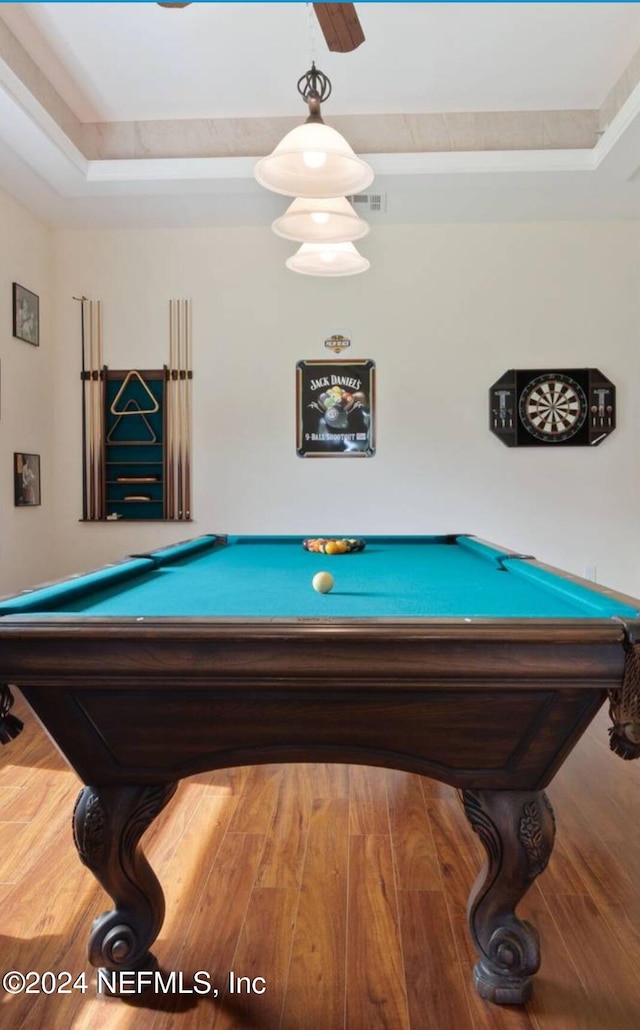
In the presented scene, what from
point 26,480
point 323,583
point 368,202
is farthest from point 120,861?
point 368,202

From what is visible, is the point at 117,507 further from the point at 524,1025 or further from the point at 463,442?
the point at 524,1025

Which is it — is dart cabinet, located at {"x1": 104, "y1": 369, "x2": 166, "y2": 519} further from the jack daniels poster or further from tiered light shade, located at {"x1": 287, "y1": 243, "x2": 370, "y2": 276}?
tiered light shade, located at {"x1": 287, "y1": 243, "x2": 370, "y2": 276}

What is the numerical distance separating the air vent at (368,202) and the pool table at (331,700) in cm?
337

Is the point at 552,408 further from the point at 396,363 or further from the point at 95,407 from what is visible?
the point at 95,407

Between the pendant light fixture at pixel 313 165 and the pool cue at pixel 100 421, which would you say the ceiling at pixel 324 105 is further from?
the pendant light fixture at pixel 313 165

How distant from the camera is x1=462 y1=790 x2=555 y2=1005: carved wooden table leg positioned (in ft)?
4.43

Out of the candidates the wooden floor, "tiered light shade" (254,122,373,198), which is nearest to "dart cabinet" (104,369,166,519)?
the wooden floor

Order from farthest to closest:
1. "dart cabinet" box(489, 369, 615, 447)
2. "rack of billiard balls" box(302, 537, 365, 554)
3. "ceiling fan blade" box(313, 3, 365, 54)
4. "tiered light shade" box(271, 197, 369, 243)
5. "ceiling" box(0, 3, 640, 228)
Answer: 1. "dart cabinet" box(489, 369, 615, 447)
2. "ceiling" box(0, 3, 640, 228)
3. "rack of billiard balls" box(302, 537, 365, 554)
4. "tiered light shade" box(271, 197, 369, 243)
5. "ceiling fan blade" box(313, 3, 365, 54)

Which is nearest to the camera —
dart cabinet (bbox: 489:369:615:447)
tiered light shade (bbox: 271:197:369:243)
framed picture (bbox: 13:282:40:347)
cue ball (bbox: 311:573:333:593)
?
cue ball (bbox: 311:573:333:593)

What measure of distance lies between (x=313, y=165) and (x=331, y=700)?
68.8 inches

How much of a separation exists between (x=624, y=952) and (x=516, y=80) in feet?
12.4

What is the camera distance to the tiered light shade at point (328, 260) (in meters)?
2.75

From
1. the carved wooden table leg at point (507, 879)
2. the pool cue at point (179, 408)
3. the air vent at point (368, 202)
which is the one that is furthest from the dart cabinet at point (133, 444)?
the carved wooden table leg at point (507, 879)

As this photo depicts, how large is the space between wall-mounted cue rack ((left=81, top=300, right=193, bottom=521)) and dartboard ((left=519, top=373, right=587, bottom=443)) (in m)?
2.35
